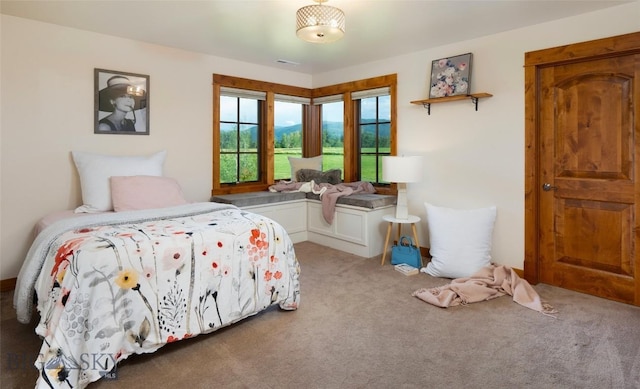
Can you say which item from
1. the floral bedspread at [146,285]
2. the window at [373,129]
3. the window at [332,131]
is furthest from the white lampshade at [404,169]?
the floral bedspread at [146,285]

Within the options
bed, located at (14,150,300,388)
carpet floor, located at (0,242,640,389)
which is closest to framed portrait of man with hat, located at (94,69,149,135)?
bed, located at (14,150,300,388)

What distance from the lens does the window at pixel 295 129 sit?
4.42 metres

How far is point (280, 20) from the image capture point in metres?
3.08

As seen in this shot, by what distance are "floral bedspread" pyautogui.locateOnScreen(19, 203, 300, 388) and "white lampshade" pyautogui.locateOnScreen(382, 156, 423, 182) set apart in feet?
5.00

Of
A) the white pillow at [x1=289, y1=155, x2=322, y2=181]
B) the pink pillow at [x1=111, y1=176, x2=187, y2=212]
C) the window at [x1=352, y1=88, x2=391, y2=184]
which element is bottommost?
the pink pillow at [x1=111, y1=176, x2=187, y2=212]

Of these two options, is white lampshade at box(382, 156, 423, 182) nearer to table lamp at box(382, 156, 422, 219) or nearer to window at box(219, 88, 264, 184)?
table lamp at box(382, 156, 422, 219)

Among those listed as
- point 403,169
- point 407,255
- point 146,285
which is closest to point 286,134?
point 403,169

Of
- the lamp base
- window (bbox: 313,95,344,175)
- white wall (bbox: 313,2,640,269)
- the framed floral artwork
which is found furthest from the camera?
window (bbox: 313,95,344,175)

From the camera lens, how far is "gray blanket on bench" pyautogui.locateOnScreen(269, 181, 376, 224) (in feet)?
14.1

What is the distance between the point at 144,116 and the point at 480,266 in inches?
140

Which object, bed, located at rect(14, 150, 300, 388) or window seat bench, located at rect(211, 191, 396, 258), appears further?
window seat bench, located at rect(211, 191, 396, 258)

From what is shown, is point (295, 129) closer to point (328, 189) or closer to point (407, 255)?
point (328, 189)

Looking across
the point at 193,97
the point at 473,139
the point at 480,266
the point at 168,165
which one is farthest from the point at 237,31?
the point at 480,266

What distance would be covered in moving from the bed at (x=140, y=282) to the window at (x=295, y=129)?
6.49 feet
